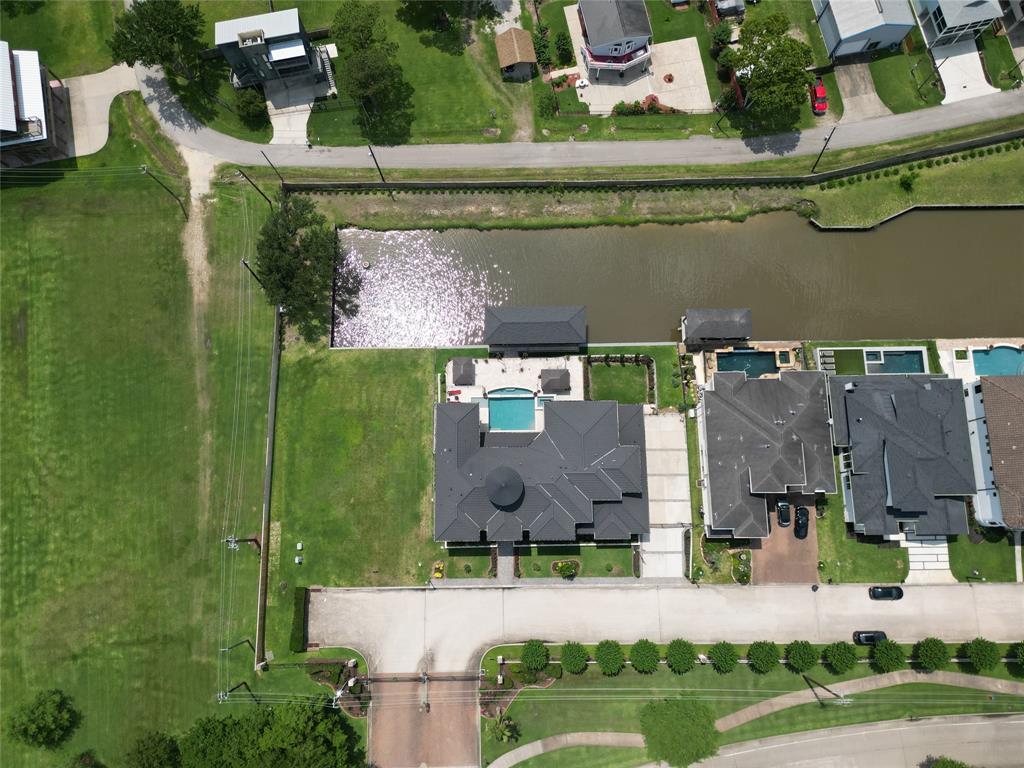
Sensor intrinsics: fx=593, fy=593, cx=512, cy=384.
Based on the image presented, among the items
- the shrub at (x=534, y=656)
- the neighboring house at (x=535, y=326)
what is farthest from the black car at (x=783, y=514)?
the shrub at (x=534, y=656)

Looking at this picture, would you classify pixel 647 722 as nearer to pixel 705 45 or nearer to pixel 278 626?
pixel 278 626

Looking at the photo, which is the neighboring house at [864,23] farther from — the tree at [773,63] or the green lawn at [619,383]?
the green lawn at [619,383]

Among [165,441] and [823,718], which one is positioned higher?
[165,441]

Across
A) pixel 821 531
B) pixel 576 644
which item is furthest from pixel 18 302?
pixel 821 531

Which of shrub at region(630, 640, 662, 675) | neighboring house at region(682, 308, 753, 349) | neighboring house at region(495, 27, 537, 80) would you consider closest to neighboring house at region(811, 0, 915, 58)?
neighboring house at region(682, 308, 753, 349)

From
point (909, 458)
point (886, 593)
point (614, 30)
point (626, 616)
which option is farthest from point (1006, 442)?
point (614, 30)

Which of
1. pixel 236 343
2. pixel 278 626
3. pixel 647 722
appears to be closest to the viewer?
pixel 647 722
